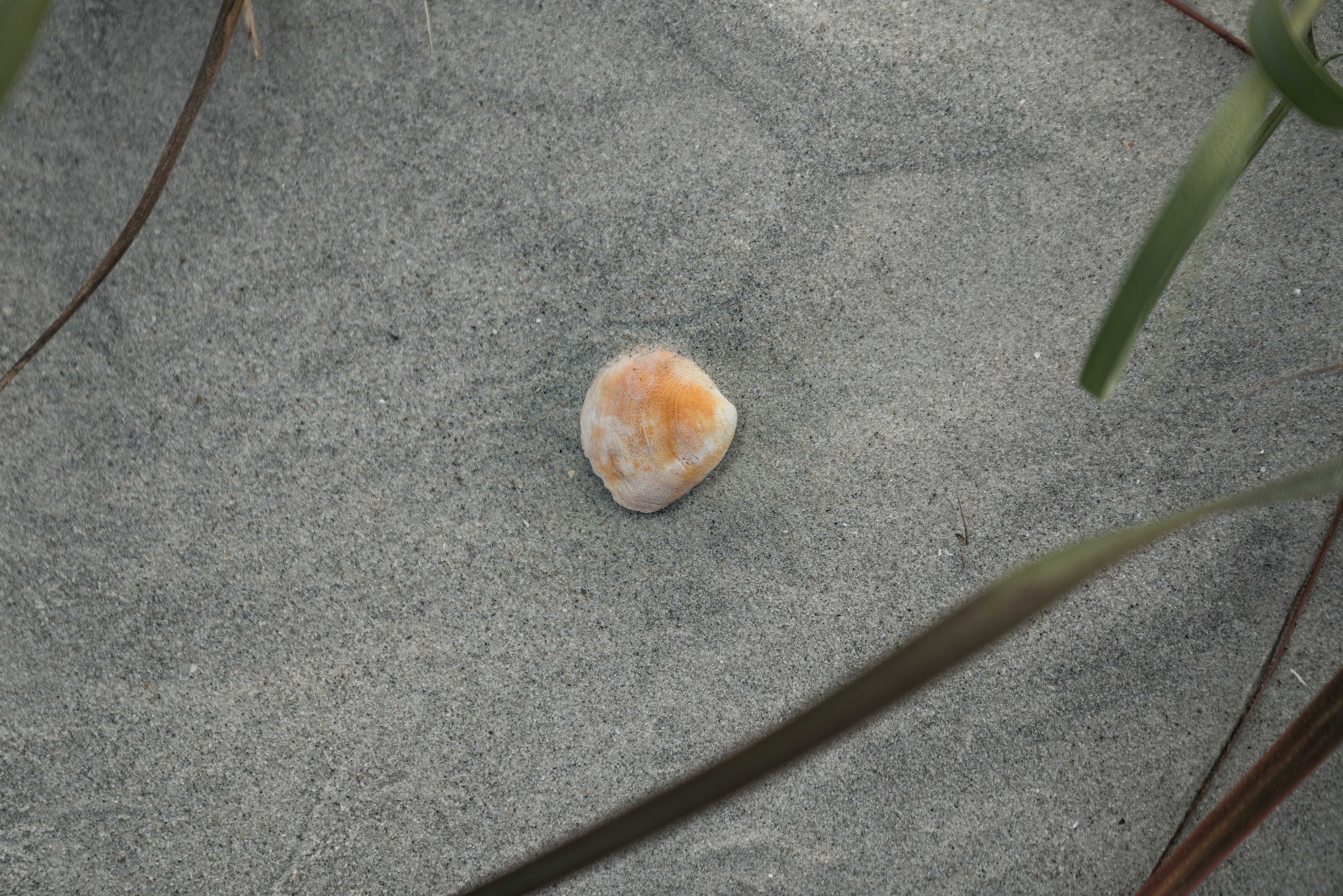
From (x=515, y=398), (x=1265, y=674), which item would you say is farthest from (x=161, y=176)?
(x=1265, y=674)

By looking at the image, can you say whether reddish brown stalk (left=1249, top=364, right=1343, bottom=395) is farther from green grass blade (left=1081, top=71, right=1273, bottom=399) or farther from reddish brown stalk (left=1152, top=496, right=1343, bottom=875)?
green grass blade (left=1081, top=71, right=1273, bottom=399)

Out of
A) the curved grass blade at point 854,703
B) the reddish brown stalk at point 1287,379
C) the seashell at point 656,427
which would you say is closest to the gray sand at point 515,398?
the reddish brown stalk at point 1287,379

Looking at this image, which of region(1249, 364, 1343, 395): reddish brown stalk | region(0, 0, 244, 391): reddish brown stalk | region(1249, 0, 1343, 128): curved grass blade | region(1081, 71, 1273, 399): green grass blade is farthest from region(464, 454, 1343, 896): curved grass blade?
region(1249, 364, 1343, 395): reddish brown stalk

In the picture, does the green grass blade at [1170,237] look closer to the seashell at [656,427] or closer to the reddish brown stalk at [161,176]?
the seashell at [656,427]

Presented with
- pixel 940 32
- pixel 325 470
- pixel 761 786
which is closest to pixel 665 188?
pixel 940 32

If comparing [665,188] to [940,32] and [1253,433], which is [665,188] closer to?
[940,32]
